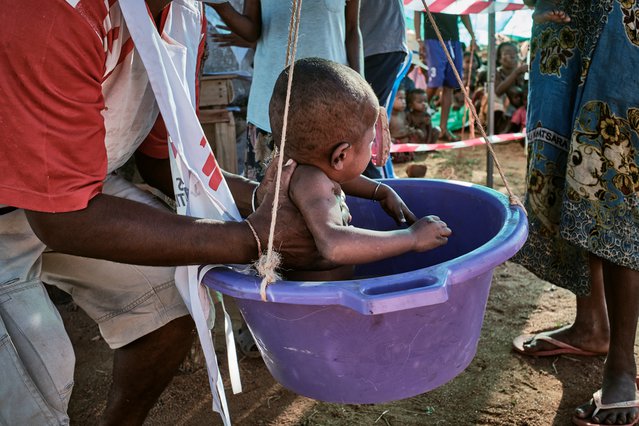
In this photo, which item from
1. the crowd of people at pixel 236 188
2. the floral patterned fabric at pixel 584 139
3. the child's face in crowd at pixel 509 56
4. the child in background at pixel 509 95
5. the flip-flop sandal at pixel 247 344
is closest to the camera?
the crowd of people at pixel 236 188

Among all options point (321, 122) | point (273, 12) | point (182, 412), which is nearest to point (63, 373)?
point (321, 122)

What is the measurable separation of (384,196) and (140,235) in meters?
0.84

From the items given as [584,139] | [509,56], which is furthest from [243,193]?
[509,56]

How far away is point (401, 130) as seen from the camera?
23.8ft

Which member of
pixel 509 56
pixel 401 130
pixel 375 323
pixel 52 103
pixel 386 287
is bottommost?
pixel 401 130

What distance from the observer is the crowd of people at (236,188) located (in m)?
1.24

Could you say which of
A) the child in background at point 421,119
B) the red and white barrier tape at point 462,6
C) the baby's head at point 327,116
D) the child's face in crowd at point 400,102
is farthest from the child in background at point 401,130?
the baby's head at point 327,116

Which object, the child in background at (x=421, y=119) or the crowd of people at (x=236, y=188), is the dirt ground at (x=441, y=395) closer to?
the crowd of people at (x=236, y=188)

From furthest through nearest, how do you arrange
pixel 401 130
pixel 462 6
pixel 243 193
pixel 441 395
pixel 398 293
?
pixel 401 130 < pixel 462 6 < pixel 441 395 < pixel 243 193 < pixel 398 293

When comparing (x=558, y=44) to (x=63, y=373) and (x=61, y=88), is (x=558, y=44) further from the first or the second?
(x=63, y=373)

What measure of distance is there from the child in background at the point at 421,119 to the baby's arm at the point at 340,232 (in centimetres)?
622

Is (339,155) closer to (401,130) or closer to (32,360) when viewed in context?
(32,360)

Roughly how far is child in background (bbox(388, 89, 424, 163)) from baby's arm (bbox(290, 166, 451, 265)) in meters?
5.72

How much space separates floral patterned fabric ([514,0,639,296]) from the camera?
6.66 feet
